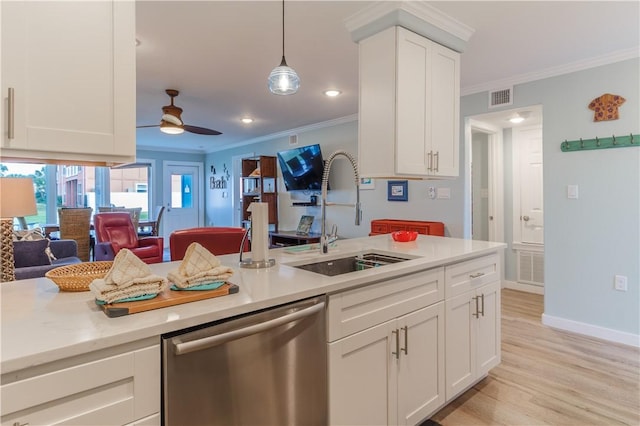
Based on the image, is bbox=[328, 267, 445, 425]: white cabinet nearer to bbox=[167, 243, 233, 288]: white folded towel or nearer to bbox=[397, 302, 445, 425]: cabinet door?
bbox=[397, 302, 445, 425]: cabinet door

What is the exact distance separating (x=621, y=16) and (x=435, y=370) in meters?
2.62

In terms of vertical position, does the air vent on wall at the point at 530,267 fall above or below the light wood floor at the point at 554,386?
above

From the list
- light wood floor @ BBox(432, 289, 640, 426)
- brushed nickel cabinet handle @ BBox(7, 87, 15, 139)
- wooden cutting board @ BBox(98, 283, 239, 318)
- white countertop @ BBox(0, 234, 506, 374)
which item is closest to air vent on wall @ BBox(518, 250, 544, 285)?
light wood floor @ BBox(432, 289, 640, 426)

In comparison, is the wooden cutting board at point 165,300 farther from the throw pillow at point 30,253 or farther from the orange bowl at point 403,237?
the throw pillow at point 30,253

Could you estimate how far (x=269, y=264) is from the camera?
176cm

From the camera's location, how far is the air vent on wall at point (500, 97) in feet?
11.9

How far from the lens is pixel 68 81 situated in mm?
1178

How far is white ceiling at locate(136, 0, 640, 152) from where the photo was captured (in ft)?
7.45

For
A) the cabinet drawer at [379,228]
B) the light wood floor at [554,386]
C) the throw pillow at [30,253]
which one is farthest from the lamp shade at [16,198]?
the cabinet drawer at [379,228]

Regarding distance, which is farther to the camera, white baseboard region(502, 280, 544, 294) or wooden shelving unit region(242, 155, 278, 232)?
wooden shelving unit region(242, 155, 278, 232)

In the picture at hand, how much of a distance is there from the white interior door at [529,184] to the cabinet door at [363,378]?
3.85 m

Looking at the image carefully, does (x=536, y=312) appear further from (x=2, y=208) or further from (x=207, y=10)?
(x=2, y=208)

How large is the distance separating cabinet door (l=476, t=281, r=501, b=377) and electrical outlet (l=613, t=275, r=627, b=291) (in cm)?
145

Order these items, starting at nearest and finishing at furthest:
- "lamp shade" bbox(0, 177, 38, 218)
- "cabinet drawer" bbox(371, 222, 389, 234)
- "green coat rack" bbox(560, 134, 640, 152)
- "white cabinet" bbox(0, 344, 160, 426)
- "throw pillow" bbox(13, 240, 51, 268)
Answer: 1. "white cabinet" bbox(0, 344, 160, 426)
2. "lamp shade" bbox(0, 177, 38, 218)
3. "green coat rack" bbox(560, 134, 640, 152)
4. "throw pillow" bbox(13, 240, 51, 268)
5. "cabinet drawer" bbox(371, 222, 389, 234)
